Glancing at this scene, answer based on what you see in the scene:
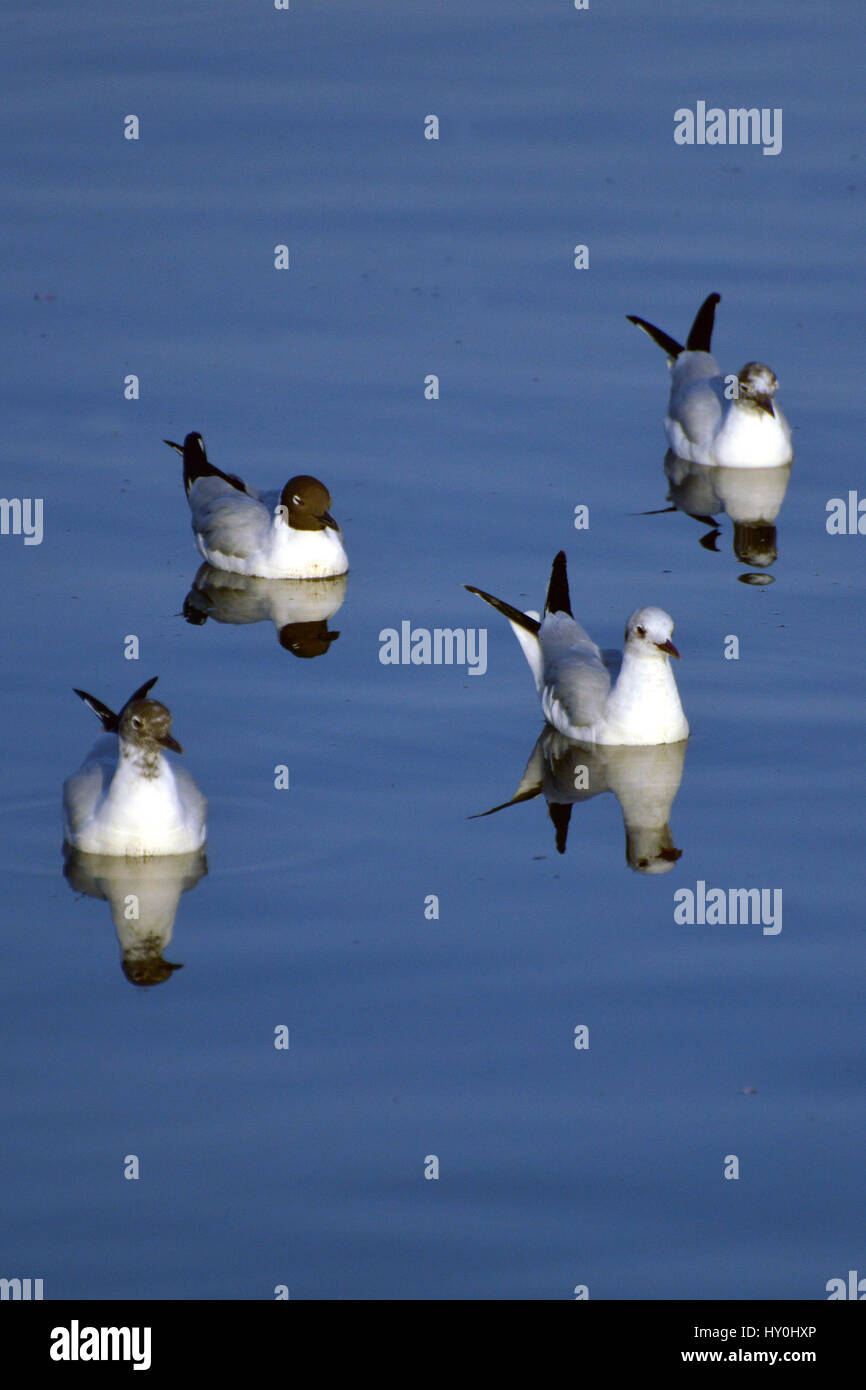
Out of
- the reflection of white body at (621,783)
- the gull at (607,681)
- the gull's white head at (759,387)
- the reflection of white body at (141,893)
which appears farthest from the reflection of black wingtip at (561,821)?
the gull's white head at (759,387)

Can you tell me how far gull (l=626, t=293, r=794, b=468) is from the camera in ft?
50.7

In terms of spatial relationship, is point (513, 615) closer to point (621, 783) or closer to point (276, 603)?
point (621, 783)

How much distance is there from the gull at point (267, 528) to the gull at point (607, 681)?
1841 millimetres

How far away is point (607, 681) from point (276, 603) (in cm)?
286

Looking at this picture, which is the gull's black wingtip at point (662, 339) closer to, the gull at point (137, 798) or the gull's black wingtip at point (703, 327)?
the gull's black wingtip at point (703, 327)

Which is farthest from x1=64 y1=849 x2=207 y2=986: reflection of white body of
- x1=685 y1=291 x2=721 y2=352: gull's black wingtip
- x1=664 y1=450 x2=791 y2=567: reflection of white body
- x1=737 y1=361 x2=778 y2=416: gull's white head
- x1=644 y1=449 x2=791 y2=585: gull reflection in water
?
x1=685 y1=291 x2=721 y2=352: gull's black wingtip

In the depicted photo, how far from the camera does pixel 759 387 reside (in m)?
15.4

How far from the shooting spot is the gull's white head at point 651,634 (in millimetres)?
11469

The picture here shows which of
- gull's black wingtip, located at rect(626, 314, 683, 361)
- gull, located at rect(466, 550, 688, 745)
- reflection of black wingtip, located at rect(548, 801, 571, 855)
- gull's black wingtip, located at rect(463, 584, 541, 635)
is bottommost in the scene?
reflection of black wingtip, located at rect(548, 801, 571, 855)

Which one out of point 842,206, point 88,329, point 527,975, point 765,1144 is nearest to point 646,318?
point 842,206

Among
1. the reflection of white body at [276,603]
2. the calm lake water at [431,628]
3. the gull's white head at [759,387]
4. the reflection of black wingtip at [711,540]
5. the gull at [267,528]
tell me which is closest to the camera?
the calm lake water at [431,628]

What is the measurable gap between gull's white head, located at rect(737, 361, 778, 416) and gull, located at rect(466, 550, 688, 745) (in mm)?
3602

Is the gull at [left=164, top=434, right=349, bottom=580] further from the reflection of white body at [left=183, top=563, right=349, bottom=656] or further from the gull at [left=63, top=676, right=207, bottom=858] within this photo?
the gull at [left=63, top=676, right=207, bottom=858]

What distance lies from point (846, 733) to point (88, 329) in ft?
26.6
